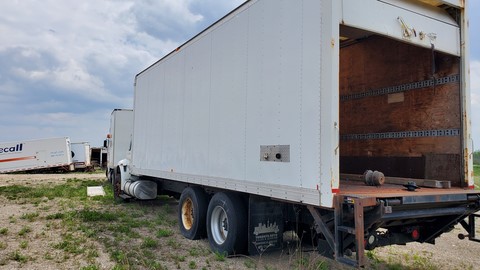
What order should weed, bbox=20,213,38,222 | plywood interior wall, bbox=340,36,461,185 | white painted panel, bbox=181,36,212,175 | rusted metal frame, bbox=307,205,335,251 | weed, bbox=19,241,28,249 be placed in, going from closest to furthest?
rusted metal frame, bbox=307,205,335,251, plywood interior wall, bbox=340,36,461,185, weed, bbox=19,241,28,249, white painted panel, bbox=181,36,212,175, weed, bbox=20,213,38,222

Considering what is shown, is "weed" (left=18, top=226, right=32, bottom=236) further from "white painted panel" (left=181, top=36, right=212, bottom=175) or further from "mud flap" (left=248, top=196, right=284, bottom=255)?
"mud flap" (left=248, top=196, right=284, bottom=255)

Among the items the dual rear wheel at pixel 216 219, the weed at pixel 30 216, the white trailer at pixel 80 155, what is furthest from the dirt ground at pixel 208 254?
the white trailer at pixel 80 155

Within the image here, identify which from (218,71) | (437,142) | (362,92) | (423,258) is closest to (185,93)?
(218,71)

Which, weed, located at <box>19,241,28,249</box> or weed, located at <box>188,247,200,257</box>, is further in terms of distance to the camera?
weed, located at <box>19,241,28,249</box>

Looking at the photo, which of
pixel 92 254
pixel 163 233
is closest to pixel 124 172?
pixel 163 233

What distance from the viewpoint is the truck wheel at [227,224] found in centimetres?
562

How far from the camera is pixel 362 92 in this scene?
21.8 feet

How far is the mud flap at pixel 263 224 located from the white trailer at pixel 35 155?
26091 mm

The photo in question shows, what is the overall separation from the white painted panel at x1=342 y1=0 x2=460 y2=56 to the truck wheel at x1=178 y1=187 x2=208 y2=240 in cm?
428

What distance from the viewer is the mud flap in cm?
540

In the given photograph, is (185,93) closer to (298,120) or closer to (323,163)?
(298,120)

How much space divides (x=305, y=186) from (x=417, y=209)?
1.53 metres

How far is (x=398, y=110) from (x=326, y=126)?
266cm

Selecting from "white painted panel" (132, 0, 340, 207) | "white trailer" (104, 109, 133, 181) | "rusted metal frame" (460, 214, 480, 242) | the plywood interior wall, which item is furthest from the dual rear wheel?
"white trailer" (104, 109, 133, 181)
